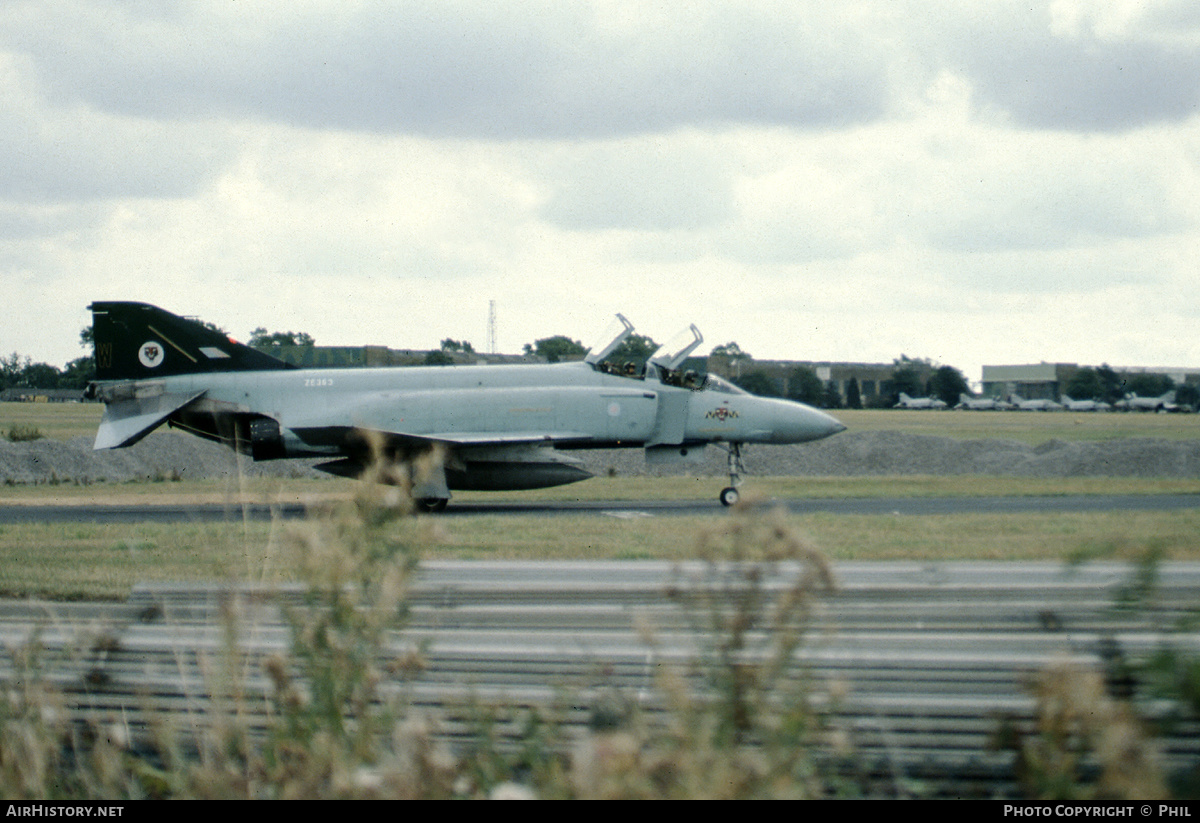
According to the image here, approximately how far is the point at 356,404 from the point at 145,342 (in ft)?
12.2

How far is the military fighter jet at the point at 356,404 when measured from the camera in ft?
59.0

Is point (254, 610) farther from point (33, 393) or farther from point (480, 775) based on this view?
point (33, 393)

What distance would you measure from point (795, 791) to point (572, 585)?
232 cm

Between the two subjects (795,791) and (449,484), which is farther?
(449,484)

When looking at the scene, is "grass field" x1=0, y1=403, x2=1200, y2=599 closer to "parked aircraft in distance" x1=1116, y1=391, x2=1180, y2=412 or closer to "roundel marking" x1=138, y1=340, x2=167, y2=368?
"roundel marking" x1=138, y1=340, x2=167, y2=368

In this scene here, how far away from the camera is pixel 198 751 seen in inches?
159

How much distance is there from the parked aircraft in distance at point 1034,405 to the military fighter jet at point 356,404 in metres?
76.4

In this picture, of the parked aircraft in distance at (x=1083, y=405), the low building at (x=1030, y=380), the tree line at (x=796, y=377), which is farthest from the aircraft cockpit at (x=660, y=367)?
the parked aircraft in distance at (x=1083, y=405)

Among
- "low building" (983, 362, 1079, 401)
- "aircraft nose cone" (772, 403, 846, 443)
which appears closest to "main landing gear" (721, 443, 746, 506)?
"aircraft nose cone" (772, 403, 846, 443)

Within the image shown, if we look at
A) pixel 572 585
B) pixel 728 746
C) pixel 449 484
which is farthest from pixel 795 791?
pixel 449 484

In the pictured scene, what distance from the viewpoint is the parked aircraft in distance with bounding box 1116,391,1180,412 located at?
75.2 meters

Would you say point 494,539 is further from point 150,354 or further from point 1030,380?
point 1030,380

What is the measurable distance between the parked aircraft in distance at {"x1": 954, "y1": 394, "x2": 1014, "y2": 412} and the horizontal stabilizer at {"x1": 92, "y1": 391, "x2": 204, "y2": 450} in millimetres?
79262

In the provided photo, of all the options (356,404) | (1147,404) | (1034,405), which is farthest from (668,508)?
(1034,405)
